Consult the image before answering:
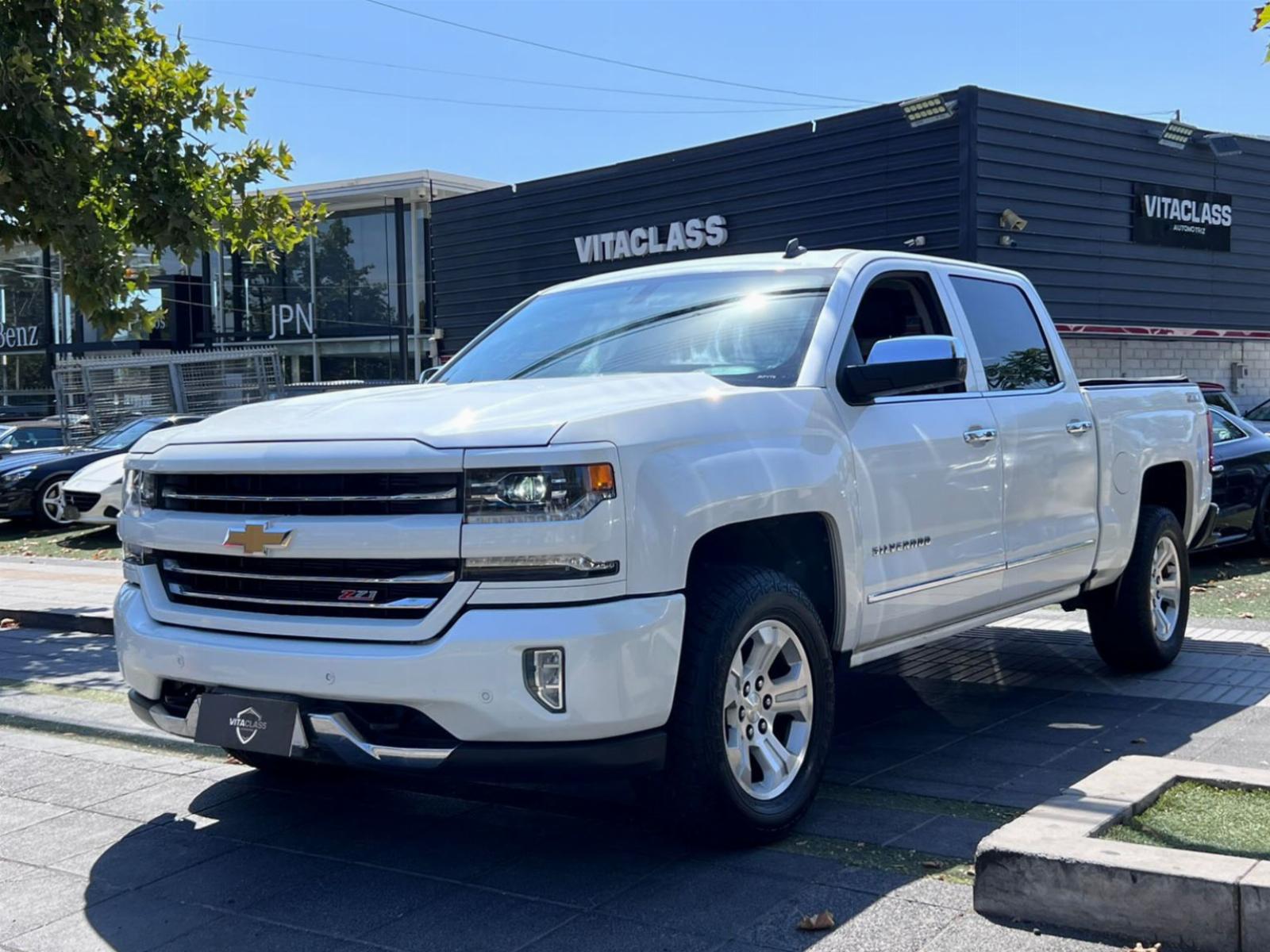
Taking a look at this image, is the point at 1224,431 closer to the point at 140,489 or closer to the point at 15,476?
the point at 140,489

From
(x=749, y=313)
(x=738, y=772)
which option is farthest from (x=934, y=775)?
(x=749, y=313)

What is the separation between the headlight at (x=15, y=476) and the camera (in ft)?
60.7

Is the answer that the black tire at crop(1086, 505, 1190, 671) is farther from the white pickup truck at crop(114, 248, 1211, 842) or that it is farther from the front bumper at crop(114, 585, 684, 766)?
the front bumper at crop(114, 585, 684, 766)

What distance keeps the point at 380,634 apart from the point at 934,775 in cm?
254

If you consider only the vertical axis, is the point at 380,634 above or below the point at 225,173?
below

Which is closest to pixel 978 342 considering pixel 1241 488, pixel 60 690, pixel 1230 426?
pixel 60 690

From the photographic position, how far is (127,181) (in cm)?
1261

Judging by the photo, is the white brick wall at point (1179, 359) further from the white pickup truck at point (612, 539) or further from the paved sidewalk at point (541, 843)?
the white pickup truck at point (612, 539)

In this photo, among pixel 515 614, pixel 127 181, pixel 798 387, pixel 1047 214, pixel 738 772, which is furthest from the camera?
pixel 1047 214

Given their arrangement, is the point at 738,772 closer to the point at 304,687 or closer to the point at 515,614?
the point at 515,614

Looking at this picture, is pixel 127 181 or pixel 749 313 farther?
pixel 127 181

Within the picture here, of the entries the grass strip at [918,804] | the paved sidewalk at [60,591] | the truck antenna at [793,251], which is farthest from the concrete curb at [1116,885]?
the paved sidewalk at [60,591]

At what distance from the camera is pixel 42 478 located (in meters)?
18.7

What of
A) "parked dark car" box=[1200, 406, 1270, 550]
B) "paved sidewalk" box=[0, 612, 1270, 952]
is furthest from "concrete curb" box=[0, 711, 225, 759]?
"parked dark car" box=[1200, 406, 1270, 550]
